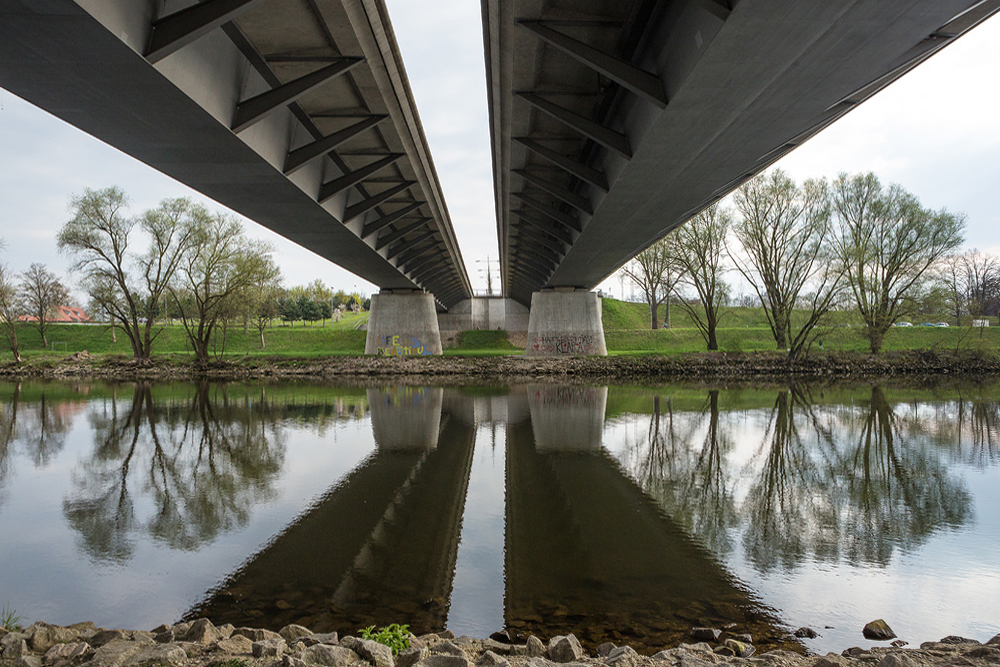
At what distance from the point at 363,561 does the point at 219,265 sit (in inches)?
1697

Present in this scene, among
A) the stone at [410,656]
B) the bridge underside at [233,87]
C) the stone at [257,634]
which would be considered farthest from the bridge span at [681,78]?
the stone at [257,634]

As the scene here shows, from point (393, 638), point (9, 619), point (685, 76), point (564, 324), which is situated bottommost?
point (9, 619)

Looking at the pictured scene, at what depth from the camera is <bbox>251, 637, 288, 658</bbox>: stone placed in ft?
14.1

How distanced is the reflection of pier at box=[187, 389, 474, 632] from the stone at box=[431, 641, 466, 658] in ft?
2.87

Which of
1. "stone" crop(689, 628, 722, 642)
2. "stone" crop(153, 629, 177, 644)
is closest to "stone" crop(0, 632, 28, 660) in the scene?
"stone" crop(153, 629, 177, 644)

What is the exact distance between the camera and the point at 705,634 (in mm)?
5102

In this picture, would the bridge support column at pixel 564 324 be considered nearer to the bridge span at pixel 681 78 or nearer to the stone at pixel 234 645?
the bridge span at pixel 681 78

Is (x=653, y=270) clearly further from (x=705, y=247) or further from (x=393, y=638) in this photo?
(x=393, y=638)

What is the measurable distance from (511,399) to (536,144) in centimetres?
1407

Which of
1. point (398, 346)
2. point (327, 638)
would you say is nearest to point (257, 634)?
point (327, 638)

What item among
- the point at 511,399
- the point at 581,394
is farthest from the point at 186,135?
the point at 581,394

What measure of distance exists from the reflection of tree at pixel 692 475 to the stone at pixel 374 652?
485 cm

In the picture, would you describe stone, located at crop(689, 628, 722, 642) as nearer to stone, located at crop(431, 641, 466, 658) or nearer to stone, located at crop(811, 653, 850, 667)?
stone, located at crop(811, 653, 850, 667)

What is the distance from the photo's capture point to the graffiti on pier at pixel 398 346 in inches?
1885
